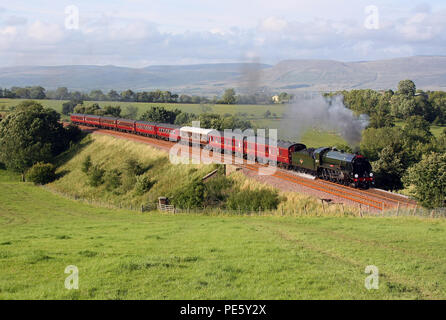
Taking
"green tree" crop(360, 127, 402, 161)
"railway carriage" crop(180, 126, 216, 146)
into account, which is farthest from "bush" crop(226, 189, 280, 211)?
"green tree" crop(360, 127, 402, 161)

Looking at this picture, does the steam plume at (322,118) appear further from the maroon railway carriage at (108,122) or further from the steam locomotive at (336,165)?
the maroon railway carriage at (108,122)

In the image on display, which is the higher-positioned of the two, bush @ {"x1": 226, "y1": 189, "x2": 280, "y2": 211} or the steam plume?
the steam plume

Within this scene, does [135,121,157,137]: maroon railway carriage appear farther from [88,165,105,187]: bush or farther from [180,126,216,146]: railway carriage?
[88,165,105,187]: bush

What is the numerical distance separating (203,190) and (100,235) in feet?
64.8

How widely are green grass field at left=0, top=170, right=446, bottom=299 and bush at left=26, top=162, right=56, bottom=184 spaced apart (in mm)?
48300

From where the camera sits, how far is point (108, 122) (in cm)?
9450

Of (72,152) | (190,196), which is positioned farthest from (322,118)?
(72,152)

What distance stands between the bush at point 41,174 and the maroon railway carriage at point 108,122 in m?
20.9

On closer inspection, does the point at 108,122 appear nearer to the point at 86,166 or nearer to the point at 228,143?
the point at 86,166

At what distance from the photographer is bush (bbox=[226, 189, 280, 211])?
131ft

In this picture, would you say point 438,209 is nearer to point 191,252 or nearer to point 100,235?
point 191,252

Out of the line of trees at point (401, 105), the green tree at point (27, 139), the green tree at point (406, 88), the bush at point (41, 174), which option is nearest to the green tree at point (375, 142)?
the line of trees at point (401, 105)

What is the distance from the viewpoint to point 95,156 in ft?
257
